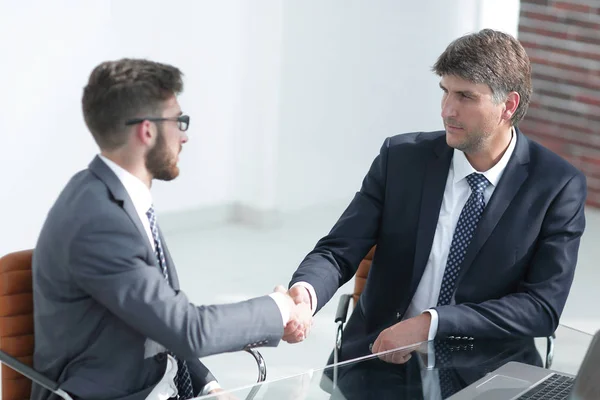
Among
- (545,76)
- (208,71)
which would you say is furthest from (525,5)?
(208,71)

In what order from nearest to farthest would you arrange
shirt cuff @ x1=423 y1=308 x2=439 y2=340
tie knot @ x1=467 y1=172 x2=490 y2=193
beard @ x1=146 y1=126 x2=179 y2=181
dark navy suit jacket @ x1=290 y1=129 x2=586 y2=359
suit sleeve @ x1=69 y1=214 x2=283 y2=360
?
suit sleeve @ x1=69 y1=214 x2=283 y2=360, beard @ x1=146 y1=126 x2=179 y2=181, shirt cuff @ x1=423 y1=308 x2=439 y2=340, dark navy suit jacket @ x1=290 y1=129 x2=586 y2=359, tie knot @ x1=467 y1=172 x2=490 y2=193

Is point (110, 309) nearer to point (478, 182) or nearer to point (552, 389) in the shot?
point (552, 389)

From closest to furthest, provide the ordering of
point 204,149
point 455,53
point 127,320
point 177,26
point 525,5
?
1. point 127,320
2. point 455,53
3. point 177,26
4. point 204,149
5. point 525,5

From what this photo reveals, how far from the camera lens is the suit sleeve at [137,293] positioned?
201cm

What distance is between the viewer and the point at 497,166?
8.87 feet

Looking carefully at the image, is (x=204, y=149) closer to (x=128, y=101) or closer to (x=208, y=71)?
(x=208, y=71)

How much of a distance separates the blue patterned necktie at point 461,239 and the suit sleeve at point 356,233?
23 cm

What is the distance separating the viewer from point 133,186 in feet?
6.96

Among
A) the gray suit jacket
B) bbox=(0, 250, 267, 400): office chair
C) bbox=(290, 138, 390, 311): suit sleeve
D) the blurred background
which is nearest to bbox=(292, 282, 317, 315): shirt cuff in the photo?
bbox=(290, 138, 390, 311): suit sleeve

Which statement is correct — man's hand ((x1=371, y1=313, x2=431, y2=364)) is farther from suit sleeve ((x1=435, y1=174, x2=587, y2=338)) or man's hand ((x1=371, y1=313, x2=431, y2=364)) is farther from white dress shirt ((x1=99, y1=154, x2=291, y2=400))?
white dress shirt ((x1=99, y1=154, x2=291, y2=400))

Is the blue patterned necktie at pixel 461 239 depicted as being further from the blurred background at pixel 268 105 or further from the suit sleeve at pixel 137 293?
the blurred background at pixel 268 105

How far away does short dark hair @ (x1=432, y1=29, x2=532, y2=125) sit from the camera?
2.60 m

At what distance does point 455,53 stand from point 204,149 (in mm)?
3177

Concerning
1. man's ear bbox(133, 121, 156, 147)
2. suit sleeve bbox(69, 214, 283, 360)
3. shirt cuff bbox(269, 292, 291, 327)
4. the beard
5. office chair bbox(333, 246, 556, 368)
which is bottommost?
office chair bbox(333, 246, 556, 368)
